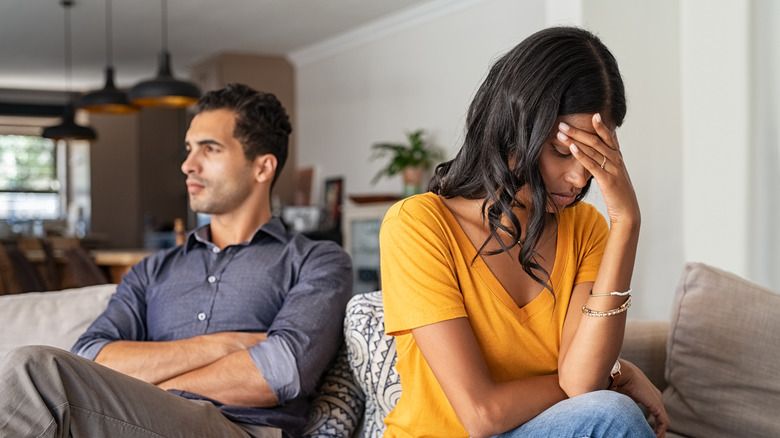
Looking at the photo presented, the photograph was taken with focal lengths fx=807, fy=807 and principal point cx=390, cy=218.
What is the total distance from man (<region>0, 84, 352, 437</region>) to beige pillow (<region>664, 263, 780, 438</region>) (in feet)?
2.72

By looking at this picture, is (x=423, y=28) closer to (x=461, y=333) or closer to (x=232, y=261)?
(x=232, y=261)

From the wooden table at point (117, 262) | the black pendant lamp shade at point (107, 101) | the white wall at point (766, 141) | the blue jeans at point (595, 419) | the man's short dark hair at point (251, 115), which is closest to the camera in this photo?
the blue jeans at point (595, 419)

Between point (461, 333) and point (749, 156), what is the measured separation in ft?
6.00

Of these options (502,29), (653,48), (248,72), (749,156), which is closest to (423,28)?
(502,29)

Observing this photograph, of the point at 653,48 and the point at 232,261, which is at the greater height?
the point at 653,48

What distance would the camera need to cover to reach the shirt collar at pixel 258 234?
2.12 meters

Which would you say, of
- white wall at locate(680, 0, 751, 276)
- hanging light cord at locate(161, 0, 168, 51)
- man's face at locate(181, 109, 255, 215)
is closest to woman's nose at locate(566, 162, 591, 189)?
man's face at locate(181, 109, 255, 215)

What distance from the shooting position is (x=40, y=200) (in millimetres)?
10250

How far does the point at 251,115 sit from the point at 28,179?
29.2 feet

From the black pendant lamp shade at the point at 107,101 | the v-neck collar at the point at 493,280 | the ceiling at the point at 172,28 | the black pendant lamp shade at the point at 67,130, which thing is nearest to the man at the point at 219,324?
the v-neck collar at the point at 493,280

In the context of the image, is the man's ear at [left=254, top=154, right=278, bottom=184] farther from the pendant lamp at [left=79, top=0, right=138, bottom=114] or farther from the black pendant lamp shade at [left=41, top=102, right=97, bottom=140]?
the black pendant lamp shade at [left=41, top=102, right=97, bottom=140]

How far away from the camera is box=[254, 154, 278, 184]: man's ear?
2.24 metres

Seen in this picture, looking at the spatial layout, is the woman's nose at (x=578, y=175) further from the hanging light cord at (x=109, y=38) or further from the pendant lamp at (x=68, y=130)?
the pendant lamp at (x=68, y=130)

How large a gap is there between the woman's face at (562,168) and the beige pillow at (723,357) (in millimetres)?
696
